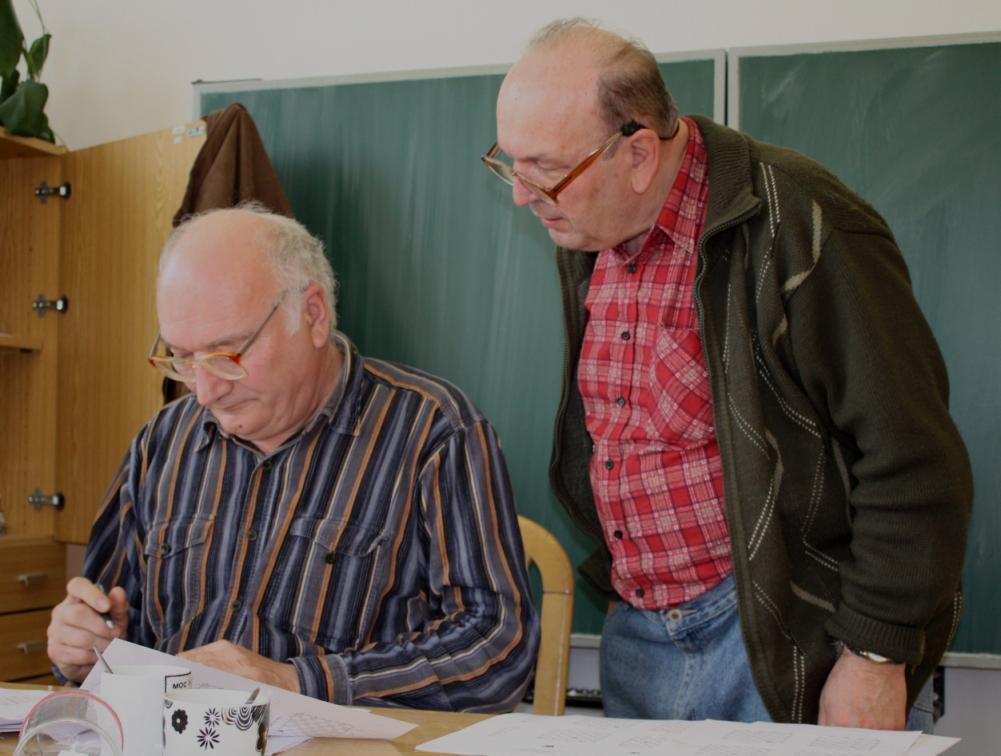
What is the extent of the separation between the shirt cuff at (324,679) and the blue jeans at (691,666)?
493 millimetres

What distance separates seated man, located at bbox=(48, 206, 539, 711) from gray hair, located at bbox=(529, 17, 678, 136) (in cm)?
47

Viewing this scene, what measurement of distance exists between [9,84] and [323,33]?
0.89 meters

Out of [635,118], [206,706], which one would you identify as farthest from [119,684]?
[635,118]

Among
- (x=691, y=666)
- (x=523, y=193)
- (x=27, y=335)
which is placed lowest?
(x=691, y=666)

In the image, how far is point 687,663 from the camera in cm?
165

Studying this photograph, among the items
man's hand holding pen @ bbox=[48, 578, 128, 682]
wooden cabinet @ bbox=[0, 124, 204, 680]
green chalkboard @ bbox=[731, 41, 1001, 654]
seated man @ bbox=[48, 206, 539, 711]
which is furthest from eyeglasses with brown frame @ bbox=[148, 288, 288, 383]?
green chalkboard @ bbox=[731, 41, 1001, 654]

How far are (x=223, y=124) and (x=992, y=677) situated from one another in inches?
89.8

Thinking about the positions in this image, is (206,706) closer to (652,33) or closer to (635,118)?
(635,118)

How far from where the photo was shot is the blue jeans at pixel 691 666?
1583 millimetres

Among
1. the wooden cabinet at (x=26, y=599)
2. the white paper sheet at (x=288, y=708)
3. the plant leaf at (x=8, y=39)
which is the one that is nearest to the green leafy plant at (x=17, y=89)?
the plant leaf at (x=8, y=39)

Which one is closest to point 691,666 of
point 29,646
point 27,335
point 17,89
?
point 29,646

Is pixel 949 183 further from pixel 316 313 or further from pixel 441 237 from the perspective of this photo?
pixel 316 313

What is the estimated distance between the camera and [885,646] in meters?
1.42

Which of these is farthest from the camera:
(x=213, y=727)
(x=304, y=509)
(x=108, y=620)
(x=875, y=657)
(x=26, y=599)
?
(x=26, y=599)
